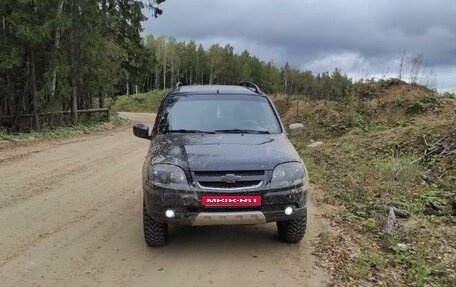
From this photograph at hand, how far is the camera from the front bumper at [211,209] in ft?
16.4

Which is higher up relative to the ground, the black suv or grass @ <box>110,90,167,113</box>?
the black suv

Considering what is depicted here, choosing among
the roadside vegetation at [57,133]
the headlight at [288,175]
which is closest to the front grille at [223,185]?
the headlight at [288,175]

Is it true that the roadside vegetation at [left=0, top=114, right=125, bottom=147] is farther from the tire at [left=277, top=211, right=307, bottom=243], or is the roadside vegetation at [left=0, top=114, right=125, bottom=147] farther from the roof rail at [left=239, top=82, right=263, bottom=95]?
the tire at [left=277, top=211, right=307, bottom=243]

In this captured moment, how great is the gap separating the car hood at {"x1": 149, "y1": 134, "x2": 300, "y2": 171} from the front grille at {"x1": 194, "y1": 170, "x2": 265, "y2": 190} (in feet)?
0.15

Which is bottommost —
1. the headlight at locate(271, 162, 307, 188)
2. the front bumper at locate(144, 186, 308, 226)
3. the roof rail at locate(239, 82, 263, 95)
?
the front bumper at locate(144, 186, 308, 226)

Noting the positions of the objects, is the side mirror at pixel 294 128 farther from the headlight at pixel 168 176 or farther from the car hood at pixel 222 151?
the headlight at pixel 168 176

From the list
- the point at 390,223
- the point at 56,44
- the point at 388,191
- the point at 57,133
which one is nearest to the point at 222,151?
the point at 390,223

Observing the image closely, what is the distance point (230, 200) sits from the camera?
496 centimetres

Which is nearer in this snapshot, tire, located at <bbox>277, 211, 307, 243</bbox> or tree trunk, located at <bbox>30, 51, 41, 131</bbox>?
tire, located at <bbox>277, 211, 307, 243</bbox>

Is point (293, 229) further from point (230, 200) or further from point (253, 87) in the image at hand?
point (253, 87)

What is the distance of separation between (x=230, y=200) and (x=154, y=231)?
3.71 ft

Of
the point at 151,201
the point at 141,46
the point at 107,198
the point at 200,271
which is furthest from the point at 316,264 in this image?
the point at 141,46

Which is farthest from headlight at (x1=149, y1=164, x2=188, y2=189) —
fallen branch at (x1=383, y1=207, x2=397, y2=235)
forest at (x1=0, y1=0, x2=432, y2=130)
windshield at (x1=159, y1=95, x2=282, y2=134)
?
forest at (x1=0, y1=0, x2=432, y2=130)

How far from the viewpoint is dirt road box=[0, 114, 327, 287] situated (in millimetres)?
4820
